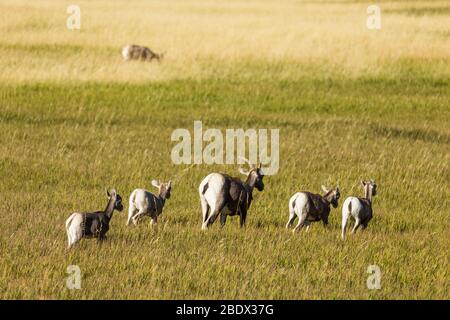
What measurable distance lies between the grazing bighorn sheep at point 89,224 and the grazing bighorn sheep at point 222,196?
1.09 meters

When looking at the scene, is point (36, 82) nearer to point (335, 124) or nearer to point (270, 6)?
point (335, 124)

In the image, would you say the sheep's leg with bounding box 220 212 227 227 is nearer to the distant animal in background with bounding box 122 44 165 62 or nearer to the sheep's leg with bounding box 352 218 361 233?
the sheep's leg with bounding box 352 218 361 233

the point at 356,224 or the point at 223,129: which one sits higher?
the point at 223,129

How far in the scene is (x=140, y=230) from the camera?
13508mm

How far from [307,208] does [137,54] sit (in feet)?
79.6

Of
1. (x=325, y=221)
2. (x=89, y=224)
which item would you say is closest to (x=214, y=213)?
(x=325, y=221)

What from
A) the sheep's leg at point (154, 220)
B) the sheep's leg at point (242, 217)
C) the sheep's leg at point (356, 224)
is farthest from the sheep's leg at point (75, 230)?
the sheep's leg at point (356, 224)

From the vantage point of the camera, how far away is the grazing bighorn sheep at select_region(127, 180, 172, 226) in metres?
13.5

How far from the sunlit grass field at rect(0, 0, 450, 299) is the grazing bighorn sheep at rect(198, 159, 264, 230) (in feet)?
0.89

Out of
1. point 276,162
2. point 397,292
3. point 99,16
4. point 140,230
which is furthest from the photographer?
point 99,16

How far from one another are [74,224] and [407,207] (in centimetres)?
566

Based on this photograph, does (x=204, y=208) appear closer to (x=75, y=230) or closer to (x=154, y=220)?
(x=154, y=220)

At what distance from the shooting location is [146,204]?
44.5 ft

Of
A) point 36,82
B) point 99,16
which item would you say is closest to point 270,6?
point 99,16
